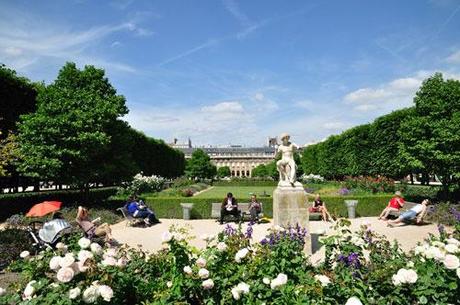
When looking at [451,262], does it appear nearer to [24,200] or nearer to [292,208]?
[292,208]

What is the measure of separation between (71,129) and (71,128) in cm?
7

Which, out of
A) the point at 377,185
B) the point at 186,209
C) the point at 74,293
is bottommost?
the point at 186,209

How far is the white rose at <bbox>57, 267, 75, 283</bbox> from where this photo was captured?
131 inches

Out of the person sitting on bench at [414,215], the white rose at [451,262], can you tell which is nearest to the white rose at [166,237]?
the white rose at [451,262]

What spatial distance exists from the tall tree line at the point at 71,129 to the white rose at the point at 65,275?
1431 centimetres

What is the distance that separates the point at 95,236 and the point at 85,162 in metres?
8.73

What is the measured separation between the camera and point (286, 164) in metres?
9.91

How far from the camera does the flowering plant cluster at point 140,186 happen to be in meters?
23.4

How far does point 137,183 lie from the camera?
24.7m

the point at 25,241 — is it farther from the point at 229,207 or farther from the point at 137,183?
the point at 137,183

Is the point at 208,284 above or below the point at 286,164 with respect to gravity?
below

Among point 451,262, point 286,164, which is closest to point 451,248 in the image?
point 451,262

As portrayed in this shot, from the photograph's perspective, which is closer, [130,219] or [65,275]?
[65,275]

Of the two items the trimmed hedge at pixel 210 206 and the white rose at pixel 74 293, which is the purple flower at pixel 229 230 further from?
the trimmed hedge at pixel 210 206
